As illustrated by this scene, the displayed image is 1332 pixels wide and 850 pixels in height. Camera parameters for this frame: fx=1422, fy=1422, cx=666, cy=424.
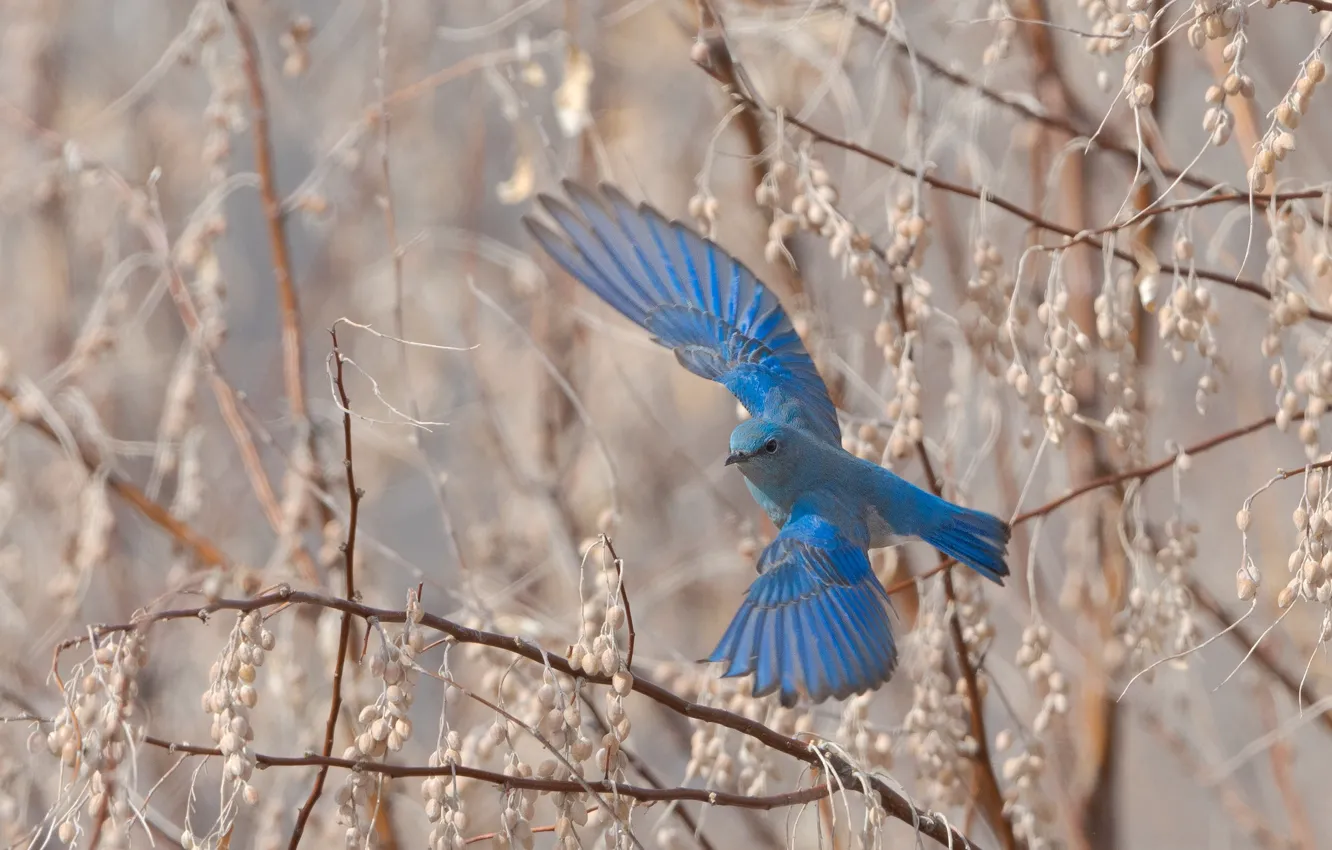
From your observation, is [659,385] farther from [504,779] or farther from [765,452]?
[504,779]

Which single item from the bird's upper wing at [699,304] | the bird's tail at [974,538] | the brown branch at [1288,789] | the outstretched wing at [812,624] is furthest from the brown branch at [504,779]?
the brown branch at [1288,789]

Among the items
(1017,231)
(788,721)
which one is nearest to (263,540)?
(1017,231)

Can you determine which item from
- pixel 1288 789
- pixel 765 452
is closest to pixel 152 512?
pixel 765 452

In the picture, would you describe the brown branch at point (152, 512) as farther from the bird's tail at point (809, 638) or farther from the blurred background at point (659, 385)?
the bird's tail at point (809, 638)

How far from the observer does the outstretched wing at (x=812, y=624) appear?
194 centimetres

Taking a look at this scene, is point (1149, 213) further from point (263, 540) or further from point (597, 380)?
point (263, 540)

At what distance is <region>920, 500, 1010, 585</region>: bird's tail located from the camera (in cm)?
244

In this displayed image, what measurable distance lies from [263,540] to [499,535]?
2.13 metres

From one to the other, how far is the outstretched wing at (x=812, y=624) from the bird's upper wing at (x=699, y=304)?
20.9 inches

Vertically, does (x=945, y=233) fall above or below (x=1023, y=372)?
above

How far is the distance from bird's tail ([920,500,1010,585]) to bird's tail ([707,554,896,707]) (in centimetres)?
18

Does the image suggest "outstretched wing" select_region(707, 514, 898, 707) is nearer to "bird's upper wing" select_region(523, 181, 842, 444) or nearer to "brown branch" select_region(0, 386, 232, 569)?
"bird's upper wing" select_region(523, 181, 842, 444)

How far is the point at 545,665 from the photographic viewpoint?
1.49 meters

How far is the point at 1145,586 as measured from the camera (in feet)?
7.09
